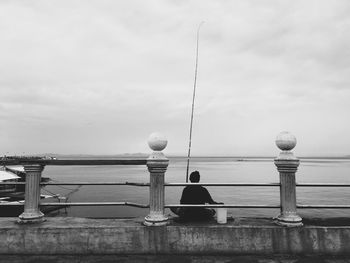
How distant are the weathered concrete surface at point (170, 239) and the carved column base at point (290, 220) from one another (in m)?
0.09

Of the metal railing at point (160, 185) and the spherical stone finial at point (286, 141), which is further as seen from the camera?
the spherical stone finial at point (286, 141)

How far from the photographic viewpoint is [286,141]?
5188mm

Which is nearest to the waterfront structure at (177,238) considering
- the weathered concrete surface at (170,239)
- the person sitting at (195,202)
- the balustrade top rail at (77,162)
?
the weathered concrete surface at (170,239)

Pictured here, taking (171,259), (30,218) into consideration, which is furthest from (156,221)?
(30,218)

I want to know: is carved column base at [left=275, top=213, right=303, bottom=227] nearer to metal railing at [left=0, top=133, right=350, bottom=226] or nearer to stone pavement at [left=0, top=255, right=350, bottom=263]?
metal railing at [left=0, top=133, right=350, bottom=226]

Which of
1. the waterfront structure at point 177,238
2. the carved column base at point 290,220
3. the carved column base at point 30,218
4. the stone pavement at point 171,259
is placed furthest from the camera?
the carved column base at point 30,218

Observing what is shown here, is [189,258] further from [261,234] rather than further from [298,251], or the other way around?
[298,251]

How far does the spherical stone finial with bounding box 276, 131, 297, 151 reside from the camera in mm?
5182

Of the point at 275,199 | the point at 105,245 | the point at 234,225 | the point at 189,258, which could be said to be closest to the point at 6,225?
the point at 105,245

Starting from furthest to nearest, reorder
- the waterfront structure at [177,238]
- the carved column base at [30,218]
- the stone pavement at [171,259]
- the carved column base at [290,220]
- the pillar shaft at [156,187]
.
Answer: the carved column base at [30,218] < the pillar shaft at [156,187] < the carved column base at [290,220] < the waterfront structure at [177,238] < the stone pavement at [171,259]

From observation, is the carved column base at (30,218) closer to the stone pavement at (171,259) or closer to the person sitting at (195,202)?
the stone pavement at (171,259)

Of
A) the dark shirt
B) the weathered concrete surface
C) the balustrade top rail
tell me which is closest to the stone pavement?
the weathered concrete surface

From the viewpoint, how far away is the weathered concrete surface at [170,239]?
4859 mm

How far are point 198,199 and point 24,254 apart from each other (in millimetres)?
3006
